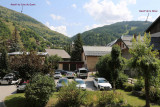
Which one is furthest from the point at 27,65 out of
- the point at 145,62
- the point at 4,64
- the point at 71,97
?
the point at 4,64

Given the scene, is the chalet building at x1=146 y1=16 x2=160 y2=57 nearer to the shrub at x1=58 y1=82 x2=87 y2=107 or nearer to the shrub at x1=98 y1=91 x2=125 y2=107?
the shrub at x1=98 y1=91 x2=125 y2=107

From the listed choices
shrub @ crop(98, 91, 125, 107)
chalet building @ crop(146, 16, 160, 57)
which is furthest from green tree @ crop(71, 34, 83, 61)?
shrub @ crop(98, 91, 125, 107)

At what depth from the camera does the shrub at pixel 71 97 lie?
10.0m

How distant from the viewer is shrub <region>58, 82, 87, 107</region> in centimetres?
1002

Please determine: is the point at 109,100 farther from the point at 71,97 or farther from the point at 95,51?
the point at 95,51

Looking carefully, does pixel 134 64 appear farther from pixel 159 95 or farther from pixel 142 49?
pixel 159 95

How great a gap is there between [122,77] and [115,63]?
578cm

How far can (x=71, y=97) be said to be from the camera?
396 inches

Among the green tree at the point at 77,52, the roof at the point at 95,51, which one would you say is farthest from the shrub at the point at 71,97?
the green tree at the point at 77,52

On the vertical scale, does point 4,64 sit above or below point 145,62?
below

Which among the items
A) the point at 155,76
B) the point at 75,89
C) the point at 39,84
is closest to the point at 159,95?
the point at 155,76

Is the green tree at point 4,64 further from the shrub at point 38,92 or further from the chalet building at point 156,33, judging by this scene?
the chalet building at point 156,33

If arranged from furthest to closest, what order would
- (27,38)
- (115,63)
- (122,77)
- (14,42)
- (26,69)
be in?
(27,38) < (14,42) < (122,77) < (115,63) < (26,69)

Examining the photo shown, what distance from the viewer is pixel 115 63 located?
48.6 feet
